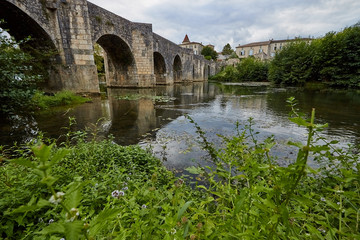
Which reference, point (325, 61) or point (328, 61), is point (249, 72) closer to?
point (325, 61)

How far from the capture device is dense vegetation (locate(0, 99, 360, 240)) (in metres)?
0.56

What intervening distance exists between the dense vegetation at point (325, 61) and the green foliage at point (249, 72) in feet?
26.3

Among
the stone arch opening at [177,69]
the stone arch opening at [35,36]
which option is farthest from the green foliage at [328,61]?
the stone arch opening at [35,36]

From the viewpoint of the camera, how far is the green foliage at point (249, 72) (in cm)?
3199

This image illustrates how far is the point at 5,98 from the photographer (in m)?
4.11

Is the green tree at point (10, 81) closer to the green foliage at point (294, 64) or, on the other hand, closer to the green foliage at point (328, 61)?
the green foliage at point (328, 61)

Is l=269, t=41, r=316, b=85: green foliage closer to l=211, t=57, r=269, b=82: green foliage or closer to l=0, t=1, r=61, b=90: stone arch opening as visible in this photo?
l=211, t=57, r=269, b=82: green foliage

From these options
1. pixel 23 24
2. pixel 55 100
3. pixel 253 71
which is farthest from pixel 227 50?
pixel 55 100

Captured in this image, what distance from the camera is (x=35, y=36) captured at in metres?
8.55

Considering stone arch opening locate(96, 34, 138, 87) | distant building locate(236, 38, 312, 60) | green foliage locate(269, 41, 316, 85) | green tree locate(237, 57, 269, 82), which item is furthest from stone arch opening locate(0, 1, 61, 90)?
distant building locate(236, 38, 312, 60)

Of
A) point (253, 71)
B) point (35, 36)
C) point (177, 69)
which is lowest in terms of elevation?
point (253, 71)

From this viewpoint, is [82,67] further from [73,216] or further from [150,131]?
[73,216]

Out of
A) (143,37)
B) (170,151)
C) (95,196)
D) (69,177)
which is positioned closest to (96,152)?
(69,177)

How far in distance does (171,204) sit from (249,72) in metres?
36.5
